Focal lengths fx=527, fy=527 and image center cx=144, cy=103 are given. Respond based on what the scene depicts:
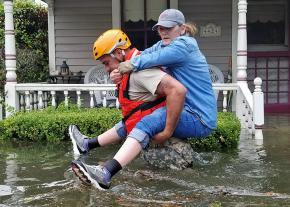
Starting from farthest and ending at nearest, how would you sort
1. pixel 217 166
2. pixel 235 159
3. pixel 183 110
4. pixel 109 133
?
pixel 235 159 < pixel 217 166 < pixel 109 133 < pixel 183 110

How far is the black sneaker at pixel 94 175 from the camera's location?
4371mm

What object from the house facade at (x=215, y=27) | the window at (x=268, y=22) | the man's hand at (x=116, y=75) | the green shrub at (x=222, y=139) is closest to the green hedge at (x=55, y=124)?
the green shrub at (x=222, y=139)

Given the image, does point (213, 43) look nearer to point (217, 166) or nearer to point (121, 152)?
point (217, 166)

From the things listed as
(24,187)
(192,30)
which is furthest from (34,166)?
(192,30)

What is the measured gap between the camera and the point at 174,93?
464 cm

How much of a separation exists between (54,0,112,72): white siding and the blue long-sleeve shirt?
6.65 meters

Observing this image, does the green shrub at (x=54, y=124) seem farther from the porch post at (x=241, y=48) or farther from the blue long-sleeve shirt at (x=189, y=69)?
the blue long-sleeve shirt at (x=189, y=69)

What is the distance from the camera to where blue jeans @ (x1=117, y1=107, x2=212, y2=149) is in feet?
15.3

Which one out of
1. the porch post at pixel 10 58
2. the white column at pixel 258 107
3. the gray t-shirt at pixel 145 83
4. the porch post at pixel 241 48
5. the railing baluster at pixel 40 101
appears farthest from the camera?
the railing baluster at pixel 40 101

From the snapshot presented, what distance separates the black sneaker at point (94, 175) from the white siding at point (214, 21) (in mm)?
7334

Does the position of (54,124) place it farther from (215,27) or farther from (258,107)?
(215,27)

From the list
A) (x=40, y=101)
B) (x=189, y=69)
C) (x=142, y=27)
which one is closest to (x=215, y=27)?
(x=142, y=27)

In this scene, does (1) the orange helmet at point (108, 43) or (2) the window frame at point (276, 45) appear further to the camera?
(2) the window frame at point (276, 45)

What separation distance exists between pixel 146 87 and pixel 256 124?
11.1 ft
